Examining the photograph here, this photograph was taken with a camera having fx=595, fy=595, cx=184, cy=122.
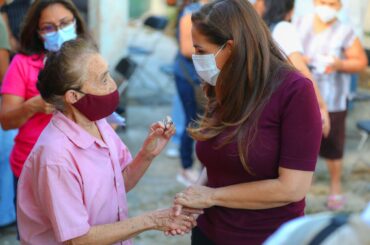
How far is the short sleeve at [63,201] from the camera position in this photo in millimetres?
2062

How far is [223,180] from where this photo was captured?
2.25m

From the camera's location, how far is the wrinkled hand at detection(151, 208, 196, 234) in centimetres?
223

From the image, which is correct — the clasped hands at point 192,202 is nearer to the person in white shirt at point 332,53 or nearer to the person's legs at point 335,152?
the person in white shirt at point 332,53

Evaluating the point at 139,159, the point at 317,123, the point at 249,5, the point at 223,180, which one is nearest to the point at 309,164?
the point at 317,123

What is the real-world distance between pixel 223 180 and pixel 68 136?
23.6 inches

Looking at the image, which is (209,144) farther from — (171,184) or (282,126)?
(171,184)

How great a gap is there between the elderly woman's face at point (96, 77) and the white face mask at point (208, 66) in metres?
0.35

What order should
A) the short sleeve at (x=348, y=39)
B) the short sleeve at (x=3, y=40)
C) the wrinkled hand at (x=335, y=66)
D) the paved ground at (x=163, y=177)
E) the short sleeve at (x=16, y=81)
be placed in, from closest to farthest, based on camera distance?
the short sleeve at (x=16, y=81) → the short sleeve at (x=3, y=40) → the wrinkled hand at (x=335, y=66) → the short sleeve at (x=348, y=39) → the paved ground at (x=163, y=177)

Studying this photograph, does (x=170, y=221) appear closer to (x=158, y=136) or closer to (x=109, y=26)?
(x=158, y=136)

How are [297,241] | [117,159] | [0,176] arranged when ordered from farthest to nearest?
[0,176]
[117,159]
[297,241]

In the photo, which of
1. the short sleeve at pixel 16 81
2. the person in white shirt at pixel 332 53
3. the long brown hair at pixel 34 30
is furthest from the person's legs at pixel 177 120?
the short sleeve at pixel 16 81

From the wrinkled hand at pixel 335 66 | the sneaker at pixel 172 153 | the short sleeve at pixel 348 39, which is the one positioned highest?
the short sleeve at pixel 348 39

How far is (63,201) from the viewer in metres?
2.07

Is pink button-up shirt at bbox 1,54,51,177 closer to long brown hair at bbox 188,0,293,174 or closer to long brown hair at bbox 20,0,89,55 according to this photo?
long brown hair at bbox 20,0,89,55
